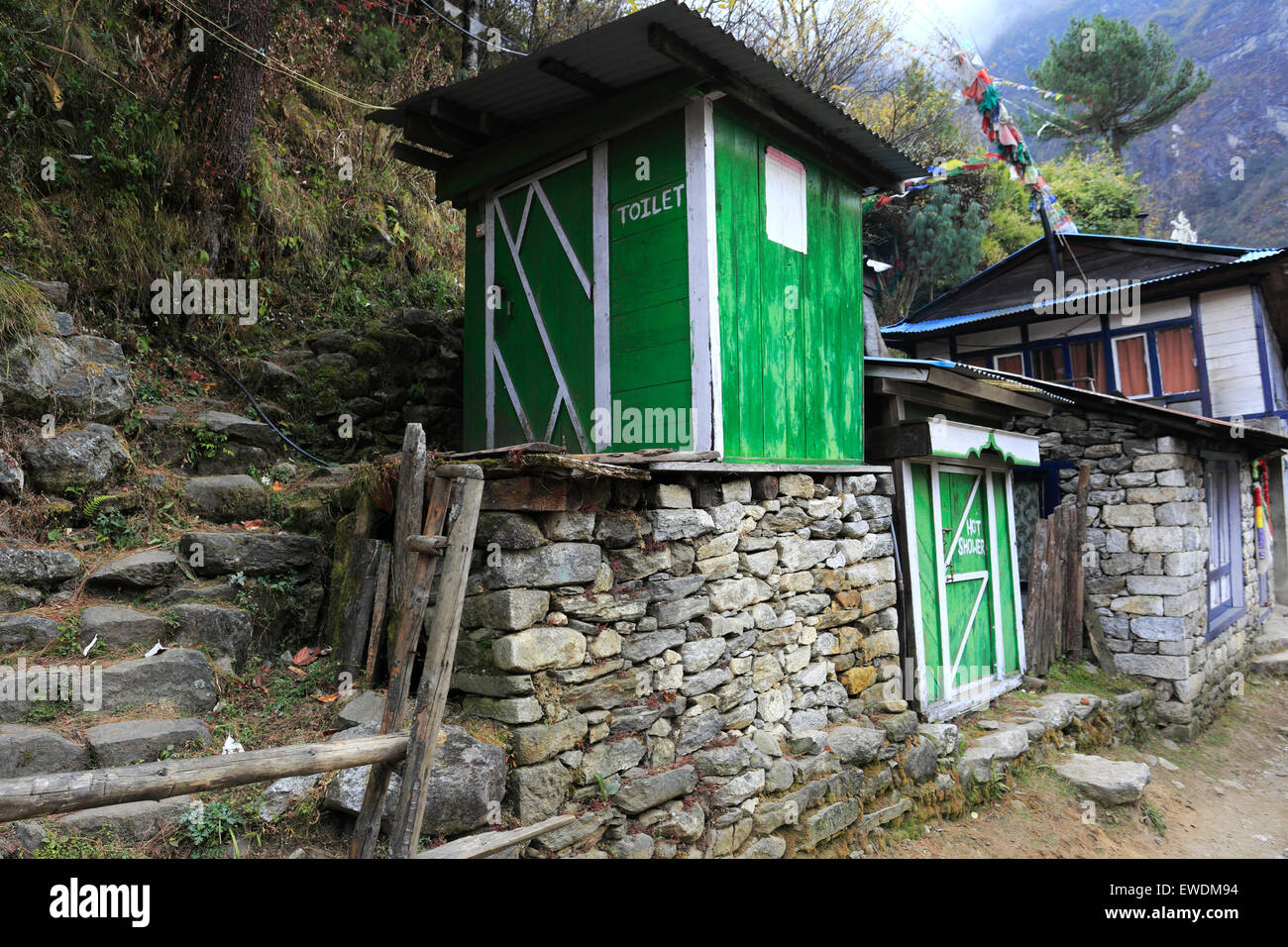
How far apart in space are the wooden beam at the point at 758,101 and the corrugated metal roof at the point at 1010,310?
24.1 ft

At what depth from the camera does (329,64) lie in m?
10.4

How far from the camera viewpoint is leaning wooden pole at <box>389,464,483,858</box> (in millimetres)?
3018

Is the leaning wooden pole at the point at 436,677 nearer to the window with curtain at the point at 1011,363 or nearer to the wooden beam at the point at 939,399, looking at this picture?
the wooden beam at the point at 939,399

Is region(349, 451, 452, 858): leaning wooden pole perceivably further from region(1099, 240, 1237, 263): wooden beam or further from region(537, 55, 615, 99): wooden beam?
region(1099, 240, 1237, 263): wooden beam

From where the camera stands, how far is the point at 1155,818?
654 cm

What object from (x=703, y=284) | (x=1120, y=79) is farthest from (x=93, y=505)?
(x=1120, y=79)

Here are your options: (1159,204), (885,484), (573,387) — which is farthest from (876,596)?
(1159,204)

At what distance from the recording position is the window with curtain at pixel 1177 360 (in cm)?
1195

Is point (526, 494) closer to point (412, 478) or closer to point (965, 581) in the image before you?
point (412, 478)

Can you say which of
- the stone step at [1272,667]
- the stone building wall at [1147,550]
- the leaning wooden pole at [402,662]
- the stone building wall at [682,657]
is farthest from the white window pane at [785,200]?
the stone step at [1272,667]

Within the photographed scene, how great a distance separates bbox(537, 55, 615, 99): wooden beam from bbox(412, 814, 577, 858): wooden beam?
14.1ft

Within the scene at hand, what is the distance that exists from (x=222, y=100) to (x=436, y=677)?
6.71m
